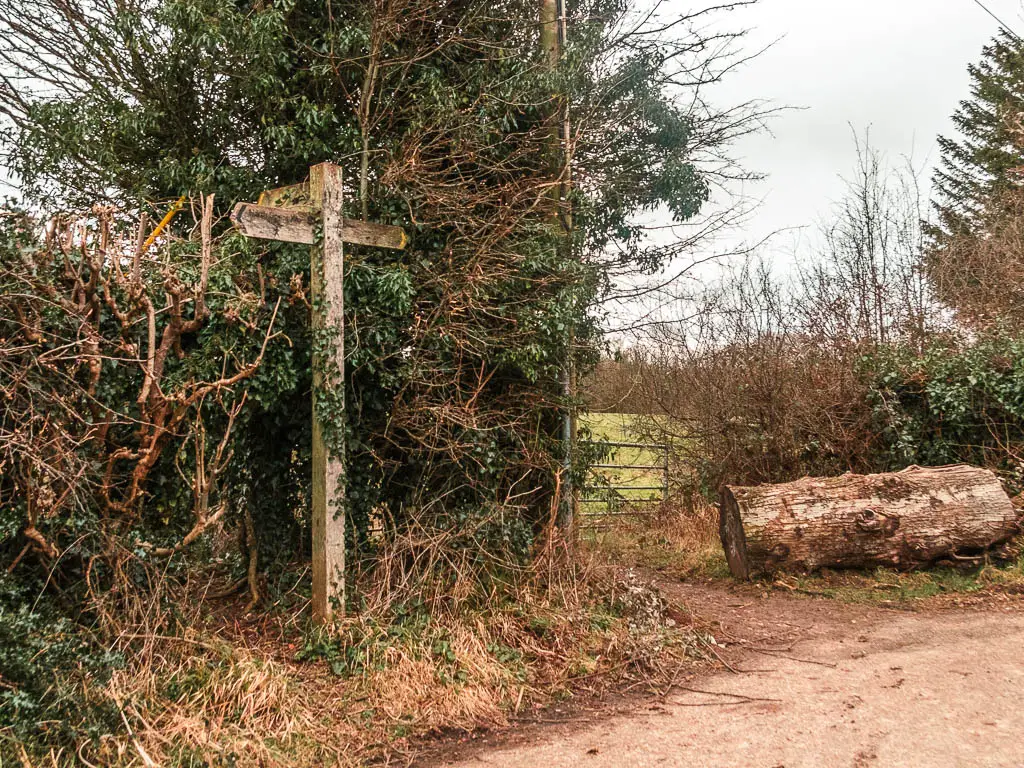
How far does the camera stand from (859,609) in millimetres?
7770

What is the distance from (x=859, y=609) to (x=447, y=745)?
16.2 feet

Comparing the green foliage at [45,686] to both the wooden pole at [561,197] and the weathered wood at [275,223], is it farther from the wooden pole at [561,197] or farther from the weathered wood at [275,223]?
the wooden pole at [561,197]

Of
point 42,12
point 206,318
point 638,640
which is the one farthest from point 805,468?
point 42,12

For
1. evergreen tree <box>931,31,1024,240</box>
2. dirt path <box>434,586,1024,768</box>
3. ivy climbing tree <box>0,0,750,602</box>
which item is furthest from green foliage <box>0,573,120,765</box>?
evergreen tree <box>931,31,1024,240</box>

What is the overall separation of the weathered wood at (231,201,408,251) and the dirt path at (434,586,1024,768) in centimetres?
366

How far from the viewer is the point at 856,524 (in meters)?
8.51

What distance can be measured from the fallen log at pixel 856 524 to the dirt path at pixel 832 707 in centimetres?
120

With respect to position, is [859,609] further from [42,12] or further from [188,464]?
[42,12]

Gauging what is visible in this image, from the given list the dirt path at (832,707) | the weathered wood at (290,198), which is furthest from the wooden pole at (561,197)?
the weathered wood at (290,198)

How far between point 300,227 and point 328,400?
1.28m

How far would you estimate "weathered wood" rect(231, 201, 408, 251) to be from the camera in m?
5.36

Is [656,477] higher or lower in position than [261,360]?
lower

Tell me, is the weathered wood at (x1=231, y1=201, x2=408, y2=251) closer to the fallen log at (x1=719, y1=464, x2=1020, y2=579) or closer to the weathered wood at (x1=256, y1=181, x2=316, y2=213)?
the weathered wood at (x1=256, y1=181, x2=316, y2=213)

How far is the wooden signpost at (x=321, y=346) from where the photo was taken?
5625 millimetres
